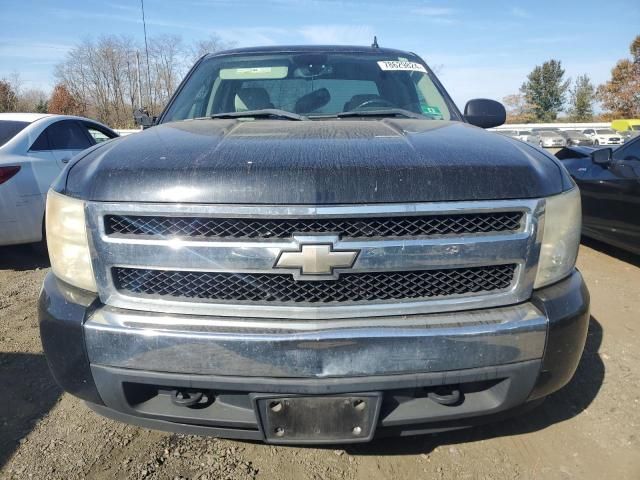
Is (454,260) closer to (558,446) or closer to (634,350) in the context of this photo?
(558,446)

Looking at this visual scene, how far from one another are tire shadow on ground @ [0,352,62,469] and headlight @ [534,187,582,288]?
2.41 m

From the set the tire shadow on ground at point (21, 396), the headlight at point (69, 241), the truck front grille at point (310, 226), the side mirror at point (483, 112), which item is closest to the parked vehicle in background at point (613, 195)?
the side mirror at point (483, 112)

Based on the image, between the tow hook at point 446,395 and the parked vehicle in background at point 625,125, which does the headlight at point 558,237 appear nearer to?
the tow hook at point 446,395

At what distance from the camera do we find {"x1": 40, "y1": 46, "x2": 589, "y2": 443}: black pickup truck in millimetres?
1683

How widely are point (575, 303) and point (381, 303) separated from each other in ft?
2.48

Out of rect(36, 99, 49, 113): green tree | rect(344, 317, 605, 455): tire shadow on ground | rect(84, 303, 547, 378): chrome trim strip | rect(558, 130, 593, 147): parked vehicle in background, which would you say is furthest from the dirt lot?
rect(36, 99, 49, 113): green tree

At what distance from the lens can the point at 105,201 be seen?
1.75m

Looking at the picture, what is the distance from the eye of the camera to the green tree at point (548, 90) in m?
68.9

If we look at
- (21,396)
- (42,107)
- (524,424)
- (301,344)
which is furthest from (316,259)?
(42,107)

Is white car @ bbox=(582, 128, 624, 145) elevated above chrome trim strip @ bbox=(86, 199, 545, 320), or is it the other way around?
chrome trim strip @ bbox=(86, 199, 545, 320)

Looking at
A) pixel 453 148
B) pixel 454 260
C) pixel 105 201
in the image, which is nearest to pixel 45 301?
pixel 105 201

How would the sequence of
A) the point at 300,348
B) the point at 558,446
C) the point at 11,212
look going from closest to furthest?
the point at 300,348 < the point at 558,446 < the point at 11,212

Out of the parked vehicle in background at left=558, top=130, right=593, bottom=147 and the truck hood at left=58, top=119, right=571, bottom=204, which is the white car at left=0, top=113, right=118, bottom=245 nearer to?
the truck hood at left=58, top=119, right=571, bottom=204

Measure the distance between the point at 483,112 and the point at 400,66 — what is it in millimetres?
640
